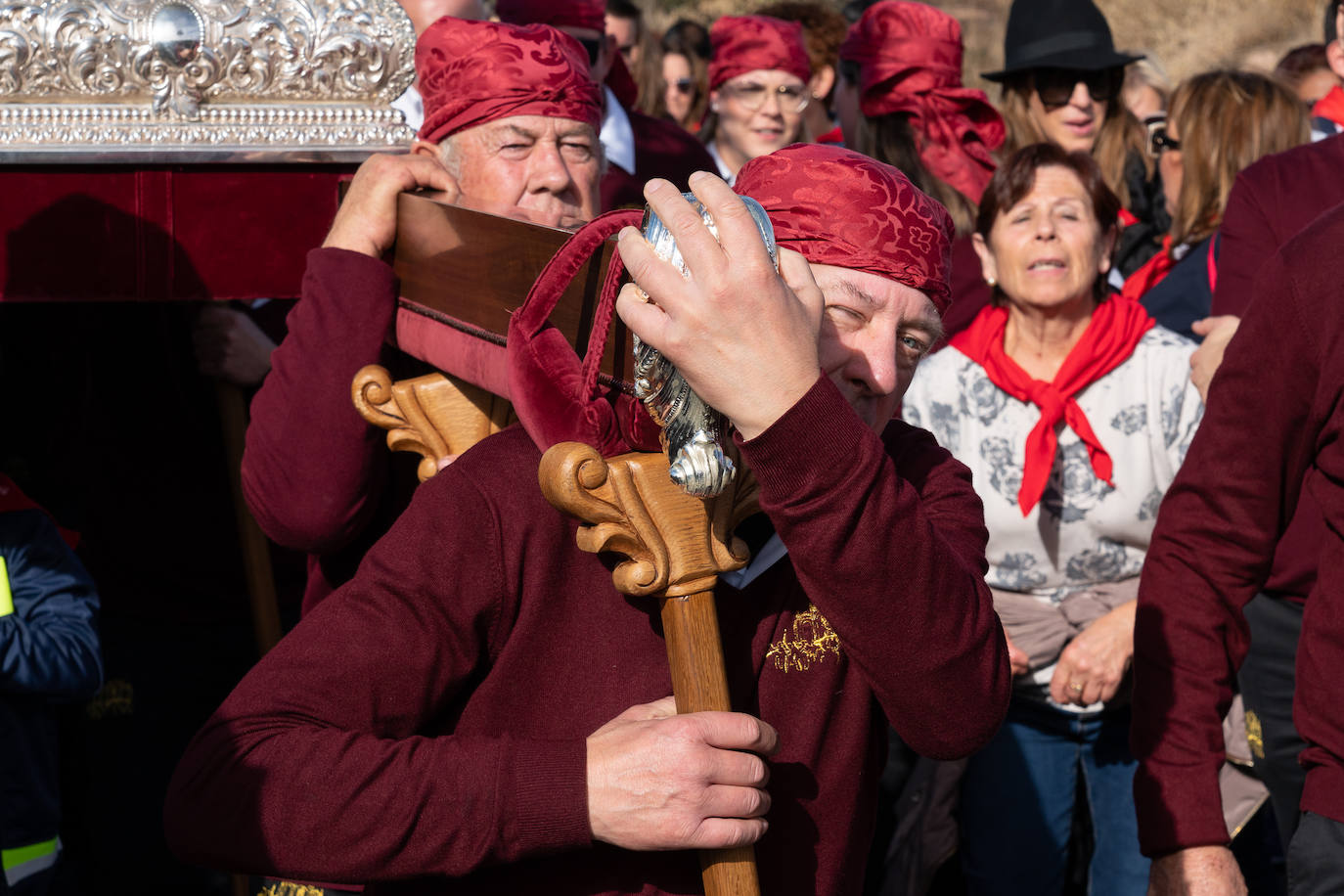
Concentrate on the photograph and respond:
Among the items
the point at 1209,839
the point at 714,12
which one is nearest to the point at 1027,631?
the point at 1209,839

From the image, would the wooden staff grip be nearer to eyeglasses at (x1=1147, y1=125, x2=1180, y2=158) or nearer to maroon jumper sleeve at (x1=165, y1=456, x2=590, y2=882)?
maroon jumper sleeve at (x1=165, y1=456, x2=590, y2=882)

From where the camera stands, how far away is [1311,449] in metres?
2.19

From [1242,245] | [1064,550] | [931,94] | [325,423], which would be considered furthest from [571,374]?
[931,94]

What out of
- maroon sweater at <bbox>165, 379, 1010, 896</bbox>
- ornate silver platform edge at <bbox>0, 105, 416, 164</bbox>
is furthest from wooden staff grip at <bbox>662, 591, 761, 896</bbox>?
ornate silver platform edge at <bbox>0, 105, 416, 164</bbox>

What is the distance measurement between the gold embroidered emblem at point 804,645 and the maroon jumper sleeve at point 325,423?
928mm

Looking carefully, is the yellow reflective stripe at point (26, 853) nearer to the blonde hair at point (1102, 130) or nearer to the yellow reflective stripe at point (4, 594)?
the yellow reflective stripe at point (4, 594)

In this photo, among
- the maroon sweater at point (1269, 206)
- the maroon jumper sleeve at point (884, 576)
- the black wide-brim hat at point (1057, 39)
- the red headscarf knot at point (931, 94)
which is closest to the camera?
the maroon jumper sleeve at point (884, 576)

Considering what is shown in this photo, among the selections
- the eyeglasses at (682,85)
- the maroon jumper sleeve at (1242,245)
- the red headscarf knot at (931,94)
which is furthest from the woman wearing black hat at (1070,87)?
the eyeglasses at (682,85)

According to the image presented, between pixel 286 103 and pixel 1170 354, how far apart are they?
236 cm

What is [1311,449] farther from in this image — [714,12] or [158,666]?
[714,12]

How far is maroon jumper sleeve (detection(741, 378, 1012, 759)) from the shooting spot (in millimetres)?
1347

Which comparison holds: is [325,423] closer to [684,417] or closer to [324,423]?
→ [324,423]

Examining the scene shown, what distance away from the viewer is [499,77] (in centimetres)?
278

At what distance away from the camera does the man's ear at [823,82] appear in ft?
22.2
